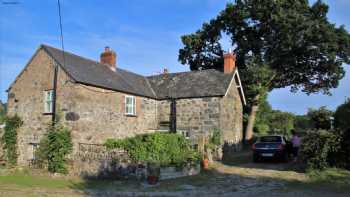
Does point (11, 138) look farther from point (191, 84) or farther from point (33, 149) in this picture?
point (191, 84)

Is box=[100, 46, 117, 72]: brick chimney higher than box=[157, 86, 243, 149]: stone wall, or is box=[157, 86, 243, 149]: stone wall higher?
box=[100, 46, 117, 72]: brick chimney

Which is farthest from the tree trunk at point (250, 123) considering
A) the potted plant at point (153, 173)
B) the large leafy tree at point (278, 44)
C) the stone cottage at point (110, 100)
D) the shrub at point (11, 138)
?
the shrub at point (11, 138)

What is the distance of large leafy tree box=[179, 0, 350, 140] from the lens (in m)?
34.3

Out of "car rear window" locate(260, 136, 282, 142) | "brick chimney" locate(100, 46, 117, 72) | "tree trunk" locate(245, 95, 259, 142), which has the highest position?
"brick chimney" locate(100, 46, 117, 72)

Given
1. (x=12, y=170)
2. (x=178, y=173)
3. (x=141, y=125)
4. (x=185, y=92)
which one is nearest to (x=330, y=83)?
(x=185, y=92)

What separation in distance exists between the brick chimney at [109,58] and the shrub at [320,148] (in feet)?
53.9

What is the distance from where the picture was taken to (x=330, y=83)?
3794 cm

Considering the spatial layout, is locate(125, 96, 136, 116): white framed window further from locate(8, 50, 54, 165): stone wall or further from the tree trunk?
the tree trunk

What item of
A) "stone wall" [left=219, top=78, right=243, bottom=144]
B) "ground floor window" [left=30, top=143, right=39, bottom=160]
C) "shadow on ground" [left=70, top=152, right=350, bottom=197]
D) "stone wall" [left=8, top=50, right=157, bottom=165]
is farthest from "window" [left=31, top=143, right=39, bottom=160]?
"stone wall" [left=219, top=78, right=243, bottom=144]

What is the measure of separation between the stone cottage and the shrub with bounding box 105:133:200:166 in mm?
4318

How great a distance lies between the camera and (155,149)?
1781cm

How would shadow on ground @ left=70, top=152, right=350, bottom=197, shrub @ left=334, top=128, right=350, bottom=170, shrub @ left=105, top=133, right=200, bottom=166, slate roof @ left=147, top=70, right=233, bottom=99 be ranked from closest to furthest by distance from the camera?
shadow on ground @ left=70, top=152, right=350, bottom=197 → shrub @ left=334, top=128, right=350, bottom=170 → shrub @ left=105, top=133, right=200, bottom=166 → slate roof @ left=147, top=70, right=233, bottom=99

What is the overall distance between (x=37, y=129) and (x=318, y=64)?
1142 inches

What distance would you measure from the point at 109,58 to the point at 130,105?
5.18m
